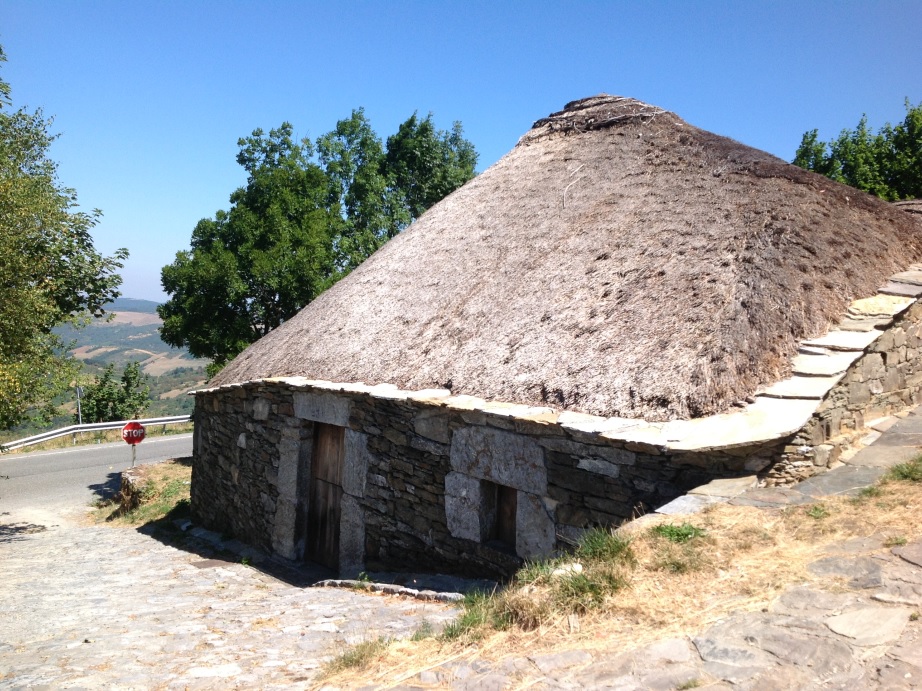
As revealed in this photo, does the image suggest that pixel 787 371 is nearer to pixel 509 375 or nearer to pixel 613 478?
pixel 613 478

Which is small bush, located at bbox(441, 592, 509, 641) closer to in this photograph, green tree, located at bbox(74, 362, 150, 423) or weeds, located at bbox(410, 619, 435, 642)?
weeds, located at bbox(410, 619, 435, 642)

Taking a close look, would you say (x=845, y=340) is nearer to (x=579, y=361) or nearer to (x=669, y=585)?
(x=579, y=361)

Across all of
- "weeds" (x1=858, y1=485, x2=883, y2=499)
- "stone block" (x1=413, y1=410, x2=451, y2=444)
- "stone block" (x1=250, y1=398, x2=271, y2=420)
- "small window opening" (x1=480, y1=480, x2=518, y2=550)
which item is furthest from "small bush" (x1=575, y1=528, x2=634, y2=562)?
"stone block" (x1=250, y1=398, x2=271, y2=420)

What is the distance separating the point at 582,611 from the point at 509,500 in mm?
Answer: 2370

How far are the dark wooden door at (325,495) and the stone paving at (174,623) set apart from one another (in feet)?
2.05

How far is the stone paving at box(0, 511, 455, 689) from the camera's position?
4.25 metres

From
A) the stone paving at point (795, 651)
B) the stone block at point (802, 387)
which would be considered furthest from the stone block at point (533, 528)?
the stone paving at point (795, 651)

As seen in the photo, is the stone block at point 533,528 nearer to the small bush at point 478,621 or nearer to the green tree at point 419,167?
the small bush at point 478,621

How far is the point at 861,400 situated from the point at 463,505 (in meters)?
3.19

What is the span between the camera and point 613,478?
15.7 feet

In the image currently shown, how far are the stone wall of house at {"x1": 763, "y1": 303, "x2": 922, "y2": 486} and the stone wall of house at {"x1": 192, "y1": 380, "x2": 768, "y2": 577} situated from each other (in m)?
0.21

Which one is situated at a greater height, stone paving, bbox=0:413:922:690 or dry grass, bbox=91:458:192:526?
stone paving, bbox=0:413:922:690

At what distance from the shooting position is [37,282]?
10500 mm

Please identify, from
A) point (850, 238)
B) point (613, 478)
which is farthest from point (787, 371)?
point (850, 238)
